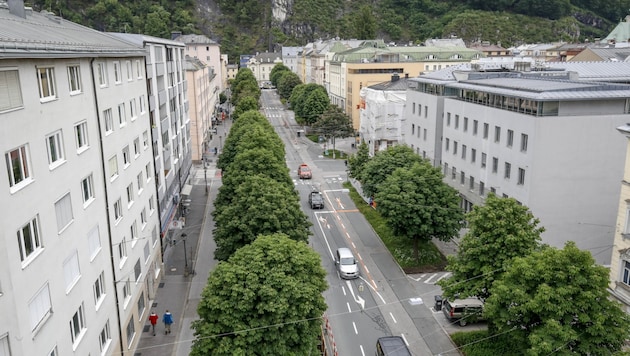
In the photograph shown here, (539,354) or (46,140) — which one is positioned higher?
(46,140)

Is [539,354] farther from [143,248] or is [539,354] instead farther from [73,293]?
[143,248]

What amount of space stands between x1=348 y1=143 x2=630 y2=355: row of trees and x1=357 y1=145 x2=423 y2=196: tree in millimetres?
5633

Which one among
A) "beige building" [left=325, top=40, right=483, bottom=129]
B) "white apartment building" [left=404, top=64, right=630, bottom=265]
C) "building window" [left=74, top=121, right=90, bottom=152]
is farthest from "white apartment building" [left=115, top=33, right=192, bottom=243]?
"beige building" [left=325, top=40, right=483, bottom=129]

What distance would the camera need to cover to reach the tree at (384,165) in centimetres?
4175

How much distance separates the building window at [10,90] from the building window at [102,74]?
886cm

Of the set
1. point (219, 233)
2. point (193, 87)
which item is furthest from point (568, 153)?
point (193, 87)

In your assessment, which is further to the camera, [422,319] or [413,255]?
[413,255]

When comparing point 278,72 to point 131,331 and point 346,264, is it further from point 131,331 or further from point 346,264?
point 131,331

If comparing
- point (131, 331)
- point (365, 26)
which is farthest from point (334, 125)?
point (365, 26)

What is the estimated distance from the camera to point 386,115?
213 feet

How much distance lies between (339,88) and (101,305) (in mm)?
83318

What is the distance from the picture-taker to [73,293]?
17359 millimetres

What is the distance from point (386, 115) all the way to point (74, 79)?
49605 mm

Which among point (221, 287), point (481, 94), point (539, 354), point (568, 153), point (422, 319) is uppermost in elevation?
point (481, 94)
